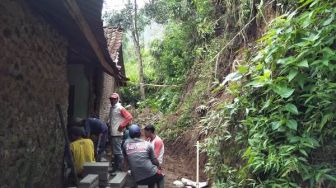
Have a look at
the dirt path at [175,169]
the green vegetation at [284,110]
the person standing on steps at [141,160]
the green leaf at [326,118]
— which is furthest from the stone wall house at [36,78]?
the dirt path at [175,169]

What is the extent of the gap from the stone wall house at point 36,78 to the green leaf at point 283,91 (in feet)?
7.67

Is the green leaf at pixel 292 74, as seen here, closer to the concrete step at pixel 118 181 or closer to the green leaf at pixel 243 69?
the green leaf at pixel 243 69

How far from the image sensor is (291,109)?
4535 mm

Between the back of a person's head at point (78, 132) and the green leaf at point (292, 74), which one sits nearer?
the green leaf at point (292, 74)

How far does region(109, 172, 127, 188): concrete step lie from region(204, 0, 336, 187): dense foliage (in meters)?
1.71

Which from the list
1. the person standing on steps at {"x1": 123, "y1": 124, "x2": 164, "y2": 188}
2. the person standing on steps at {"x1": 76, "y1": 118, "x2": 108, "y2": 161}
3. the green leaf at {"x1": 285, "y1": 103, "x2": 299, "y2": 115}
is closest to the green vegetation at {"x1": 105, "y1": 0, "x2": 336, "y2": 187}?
the green leaf at {"x1": 285, "y1": 103, "x2": 299, "y2": 115}

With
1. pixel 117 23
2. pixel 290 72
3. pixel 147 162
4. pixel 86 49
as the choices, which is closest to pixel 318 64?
pixel 290 72

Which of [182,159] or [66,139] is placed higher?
[66,139]

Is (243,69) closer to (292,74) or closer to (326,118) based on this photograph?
(292,74)

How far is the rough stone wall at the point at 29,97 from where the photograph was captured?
4.03 meters

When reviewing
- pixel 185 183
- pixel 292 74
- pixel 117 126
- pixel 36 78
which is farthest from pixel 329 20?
pixel 185 183

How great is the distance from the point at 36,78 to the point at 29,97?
13.5 inches

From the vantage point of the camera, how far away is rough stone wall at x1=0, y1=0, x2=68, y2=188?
13.2ft

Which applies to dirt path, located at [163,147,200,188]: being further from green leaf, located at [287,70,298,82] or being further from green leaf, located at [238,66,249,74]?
green leaf, located at [287,70,298,82]
